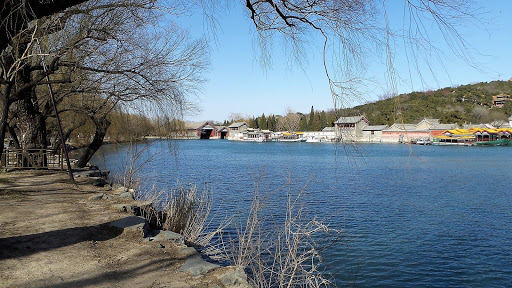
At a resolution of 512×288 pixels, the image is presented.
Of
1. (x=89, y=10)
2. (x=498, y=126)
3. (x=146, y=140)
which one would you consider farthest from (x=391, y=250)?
(x=498, y=126)

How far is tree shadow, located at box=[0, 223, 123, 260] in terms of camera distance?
527 cm

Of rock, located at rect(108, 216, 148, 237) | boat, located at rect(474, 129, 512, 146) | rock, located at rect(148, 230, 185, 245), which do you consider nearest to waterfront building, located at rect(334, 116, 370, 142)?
rock, located at rect(148, 230, 185, 245)

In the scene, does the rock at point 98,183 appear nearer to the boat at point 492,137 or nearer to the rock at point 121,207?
the rock at point 121,207

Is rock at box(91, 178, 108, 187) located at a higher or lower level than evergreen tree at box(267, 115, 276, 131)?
lower

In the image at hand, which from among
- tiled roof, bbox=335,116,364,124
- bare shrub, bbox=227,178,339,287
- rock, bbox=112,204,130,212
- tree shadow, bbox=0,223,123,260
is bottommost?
bare shrub, bbox=227,178,339,287

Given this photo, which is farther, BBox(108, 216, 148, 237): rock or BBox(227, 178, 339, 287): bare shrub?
BBox(108, 216, 148, 237): rock

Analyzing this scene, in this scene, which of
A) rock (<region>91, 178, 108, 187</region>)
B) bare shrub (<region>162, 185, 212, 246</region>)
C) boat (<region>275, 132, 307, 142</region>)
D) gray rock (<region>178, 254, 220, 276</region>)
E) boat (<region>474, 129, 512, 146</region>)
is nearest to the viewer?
gray rock (<region>178, 254, 220, 276</region>)

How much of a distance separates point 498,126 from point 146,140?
9383cm

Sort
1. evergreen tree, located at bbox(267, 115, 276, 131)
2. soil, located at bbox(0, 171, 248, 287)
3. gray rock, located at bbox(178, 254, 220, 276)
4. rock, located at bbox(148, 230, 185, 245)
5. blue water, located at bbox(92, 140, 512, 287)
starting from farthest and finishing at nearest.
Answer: evergreen tree, located at bbox(267, 115, 276, 131) < blue water, located at bbox(92, 140, 512, 287) < rock, located at bbox(148, 230, 185, 245) < gray rock, located at bbox(178, 254, 220, 276) < soil, located at bbox(0, 171, 248, 287)

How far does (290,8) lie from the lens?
13.7 ft

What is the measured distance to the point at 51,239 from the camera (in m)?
5.85

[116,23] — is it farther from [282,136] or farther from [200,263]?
[282,136]

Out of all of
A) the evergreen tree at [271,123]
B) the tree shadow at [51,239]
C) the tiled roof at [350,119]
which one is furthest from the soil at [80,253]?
the evergreen tree at [271,123]

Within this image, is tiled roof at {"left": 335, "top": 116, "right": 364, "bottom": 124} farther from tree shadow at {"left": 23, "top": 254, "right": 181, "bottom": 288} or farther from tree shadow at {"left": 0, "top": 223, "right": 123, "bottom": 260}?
tree shadow at {"left": 0, "top": 223, "right": 123, "bottom": 260}
